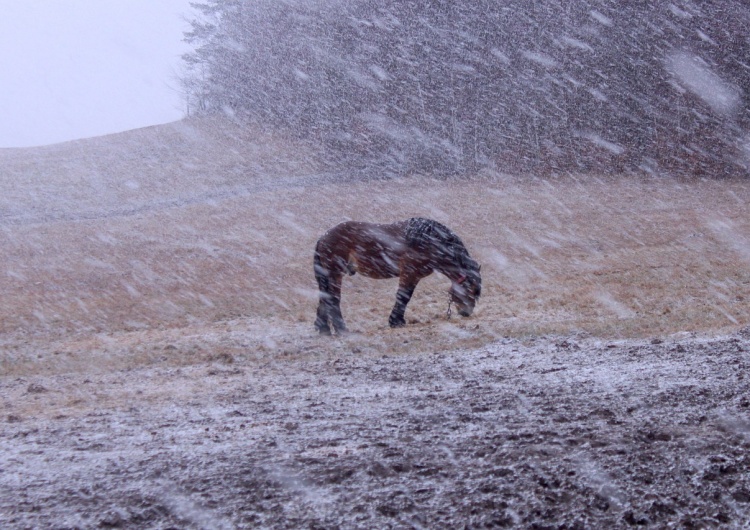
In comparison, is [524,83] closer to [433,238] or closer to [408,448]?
[433,238]

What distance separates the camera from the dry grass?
1018cm

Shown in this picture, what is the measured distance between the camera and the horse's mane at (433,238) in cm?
1003

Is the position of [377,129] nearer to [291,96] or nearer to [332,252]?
[291,96]

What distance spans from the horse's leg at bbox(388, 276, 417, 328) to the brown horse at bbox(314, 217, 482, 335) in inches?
0.6

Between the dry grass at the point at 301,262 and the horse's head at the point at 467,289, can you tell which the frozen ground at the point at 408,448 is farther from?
the horse's head at the point at 467,289

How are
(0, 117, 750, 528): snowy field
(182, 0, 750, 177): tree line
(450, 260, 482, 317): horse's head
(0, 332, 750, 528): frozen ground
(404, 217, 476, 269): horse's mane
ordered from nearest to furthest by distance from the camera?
(0, 332, 750, 528): frozen ground → (0, 117, 750, 528): snowy field → (404, 217, 476, 269): horse's mane → (450, 260, 482, 317): horse's head → (182, 0, 750, 177): tree line

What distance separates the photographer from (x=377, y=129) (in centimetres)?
3709

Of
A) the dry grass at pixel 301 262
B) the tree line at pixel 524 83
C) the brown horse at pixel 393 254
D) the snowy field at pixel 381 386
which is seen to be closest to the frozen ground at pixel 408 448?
the snowy field at pixel 381 386

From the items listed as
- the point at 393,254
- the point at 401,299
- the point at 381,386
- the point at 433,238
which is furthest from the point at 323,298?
the point at 381,386

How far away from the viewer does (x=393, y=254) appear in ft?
33.1

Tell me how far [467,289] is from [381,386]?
410cm

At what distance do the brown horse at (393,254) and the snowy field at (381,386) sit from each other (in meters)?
0.81

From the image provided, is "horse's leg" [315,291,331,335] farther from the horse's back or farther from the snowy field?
the horse's back

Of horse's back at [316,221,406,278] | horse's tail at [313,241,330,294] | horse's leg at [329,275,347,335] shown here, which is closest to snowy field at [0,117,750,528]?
horse's leg at [329,275,347,335]
